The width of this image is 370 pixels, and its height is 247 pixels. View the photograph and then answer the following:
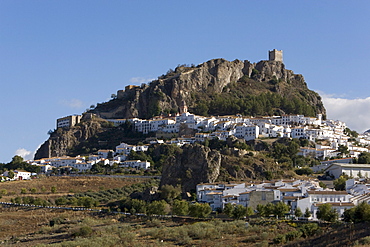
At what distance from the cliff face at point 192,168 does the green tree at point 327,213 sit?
67.6ft

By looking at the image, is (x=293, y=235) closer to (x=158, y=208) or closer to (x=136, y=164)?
(x=158, y=208)

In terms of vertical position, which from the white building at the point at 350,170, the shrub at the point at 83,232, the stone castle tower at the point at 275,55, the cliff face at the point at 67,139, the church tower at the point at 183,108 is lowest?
the shrub at the point at 83,232

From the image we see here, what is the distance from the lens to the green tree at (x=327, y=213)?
49.3 metres

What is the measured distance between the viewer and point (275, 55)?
5689 inches

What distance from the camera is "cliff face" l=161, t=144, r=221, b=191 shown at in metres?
69.9

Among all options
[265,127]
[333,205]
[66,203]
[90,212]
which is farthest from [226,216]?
[265,127]

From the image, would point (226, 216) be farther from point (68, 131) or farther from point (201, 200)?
point (68, 131)

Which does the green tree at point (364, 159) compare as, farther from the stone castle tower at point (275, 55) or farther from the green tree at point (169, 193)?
the stone castle tower at point (275, 55)

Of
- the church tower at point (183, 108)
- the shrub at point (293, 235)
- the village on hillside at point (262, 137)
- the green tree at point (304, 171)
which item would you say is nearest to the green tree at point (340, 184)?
the village on hillside at point (262, 137)

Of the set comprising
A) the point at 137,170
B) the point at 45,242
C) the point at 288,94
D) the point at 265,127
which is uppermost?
the point at 288,94

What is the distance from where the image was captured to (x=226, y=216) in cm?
5769

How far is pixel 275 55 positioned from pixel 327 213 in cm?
9778

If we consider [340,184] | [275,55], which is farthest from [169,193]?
[275,55]

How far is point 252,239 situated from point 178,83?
3184 inches
